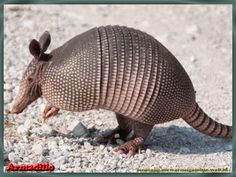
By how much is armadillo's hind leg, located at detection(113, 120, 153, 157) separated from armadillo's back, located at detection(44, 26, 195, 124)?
245 millimetres

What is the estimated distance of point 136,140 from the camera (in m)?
7.70

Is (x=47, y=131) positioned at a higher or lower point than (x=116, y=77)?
lower

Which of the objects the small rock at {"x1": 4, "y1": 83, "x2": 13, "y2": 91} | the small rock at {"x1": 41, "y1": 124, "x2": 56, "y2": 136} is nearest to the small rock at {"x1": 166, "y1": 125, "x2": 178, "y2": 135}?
the small rock at {"x1": 41, "y1": 124, "x2": 56, "y2": 136}

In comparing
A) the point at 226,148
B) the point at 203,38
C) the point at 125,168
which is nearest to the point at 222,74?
the point at 203,38

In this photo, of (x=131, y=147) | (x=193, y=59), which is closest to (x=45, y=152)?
(x=131, y=147)

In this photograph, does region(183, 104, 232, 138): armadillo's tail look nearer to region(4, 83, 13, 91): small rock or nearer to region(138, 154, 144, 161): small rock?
region(138, 154, 144, 161): small rock

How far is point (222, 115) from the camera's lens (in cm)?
959

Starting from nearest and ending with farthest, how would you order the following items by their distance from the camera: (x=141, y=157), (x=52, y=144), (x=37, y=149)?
1. (x=37, y=149)
2. (x=141, y=157)
3. (x=52, y=144)

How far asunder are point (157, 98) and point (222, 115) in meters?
2.71

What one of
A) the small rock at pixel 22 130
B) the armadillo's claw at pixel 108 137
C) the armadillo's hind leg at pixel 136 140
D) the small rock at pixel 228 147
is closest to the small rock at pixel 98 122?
the armadillo's claw at pixel 108 137

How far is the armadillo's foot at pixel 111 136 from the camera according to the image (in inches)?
319

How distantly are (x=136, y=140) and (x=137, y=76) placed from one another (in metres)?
1.06

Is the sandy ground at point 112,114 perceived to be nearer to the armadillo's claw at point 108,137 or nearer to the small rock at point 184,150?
the small rock at point 184,150

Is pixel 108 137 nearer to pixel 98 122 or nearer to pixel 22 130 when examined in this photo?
pixel 98 122
